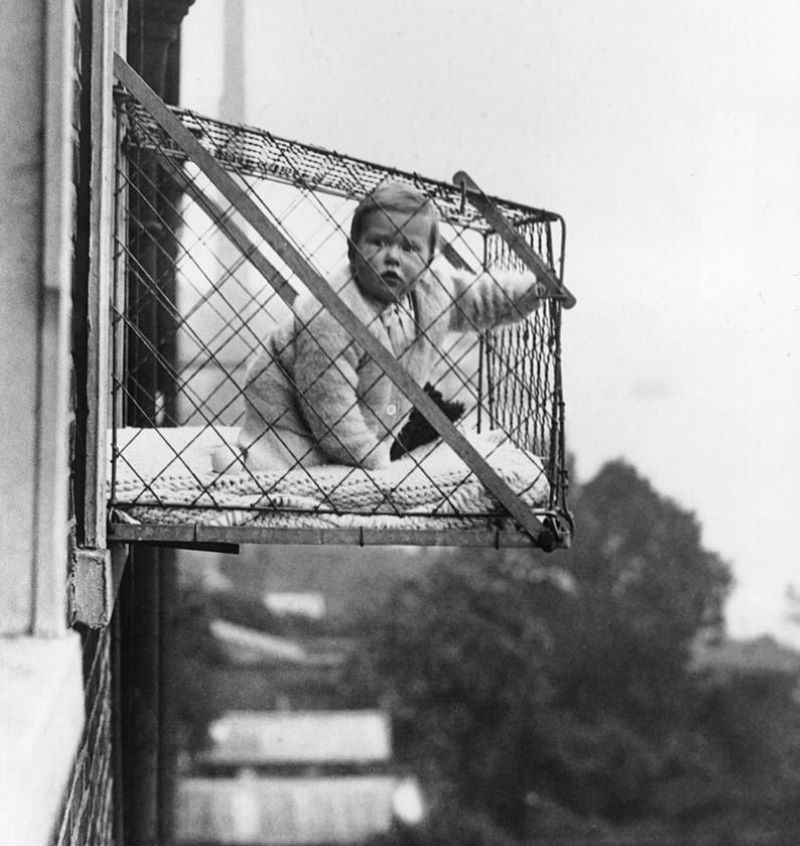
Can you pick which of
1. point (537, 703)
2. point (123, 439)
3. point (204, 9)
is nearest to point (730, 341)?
point (537, 703)

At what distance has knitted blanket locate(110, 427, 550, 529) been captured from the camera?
7.14ft

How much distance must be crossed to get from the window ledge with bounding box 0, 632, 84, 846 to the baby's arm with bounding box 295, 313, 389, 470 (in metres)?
0.75

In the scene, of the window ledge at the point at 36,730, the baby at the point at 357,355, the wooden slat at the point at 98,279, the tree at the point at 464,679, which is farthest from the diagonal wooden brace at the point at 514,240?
the tree at the point at 464,679

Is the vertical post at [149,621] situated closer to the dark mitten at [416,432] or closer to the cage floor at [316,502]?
the dark mitten at [416,432]

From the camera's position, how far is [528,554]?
21.9 meters

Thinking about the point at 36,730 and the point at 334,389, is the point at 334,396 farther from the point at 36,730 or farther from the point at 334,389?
the point at 36,730

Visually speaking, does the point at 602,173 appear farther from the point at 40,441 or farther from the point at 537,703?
the point at 40,441

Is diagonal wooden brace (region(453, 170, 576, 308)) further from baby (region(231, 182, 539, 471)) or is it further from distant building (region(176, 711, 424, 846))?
distant building (region(176, 711, 424, 846))

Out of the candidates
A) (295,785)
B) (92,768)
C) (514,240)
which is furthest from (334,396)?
(295,785)

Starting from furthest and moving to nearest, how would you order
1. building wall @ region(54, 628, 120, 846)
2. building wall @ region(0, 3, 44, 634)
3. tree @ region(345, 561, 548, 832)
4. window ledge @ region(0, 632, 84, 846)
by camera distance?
tree @ region(345, 561, 548, 832)
building wall @ region(54, 628, 120, 846)
building wall @ region(0, 3, 44, 634)
window ledge @ region(0, 632, 84, 846)

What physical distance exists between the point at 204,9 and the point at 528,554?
573 inches

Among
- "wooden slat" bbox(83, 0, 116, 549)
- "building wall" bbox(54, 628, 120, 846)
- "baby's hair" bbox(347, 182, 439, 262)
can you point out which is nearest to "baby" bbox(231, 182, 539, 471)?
"baby's hair" bbox(347, 182, 439, 262)

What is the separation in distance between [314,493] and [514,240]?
75 cm

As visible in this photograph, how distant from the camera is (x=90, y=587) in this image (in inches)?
76.3
